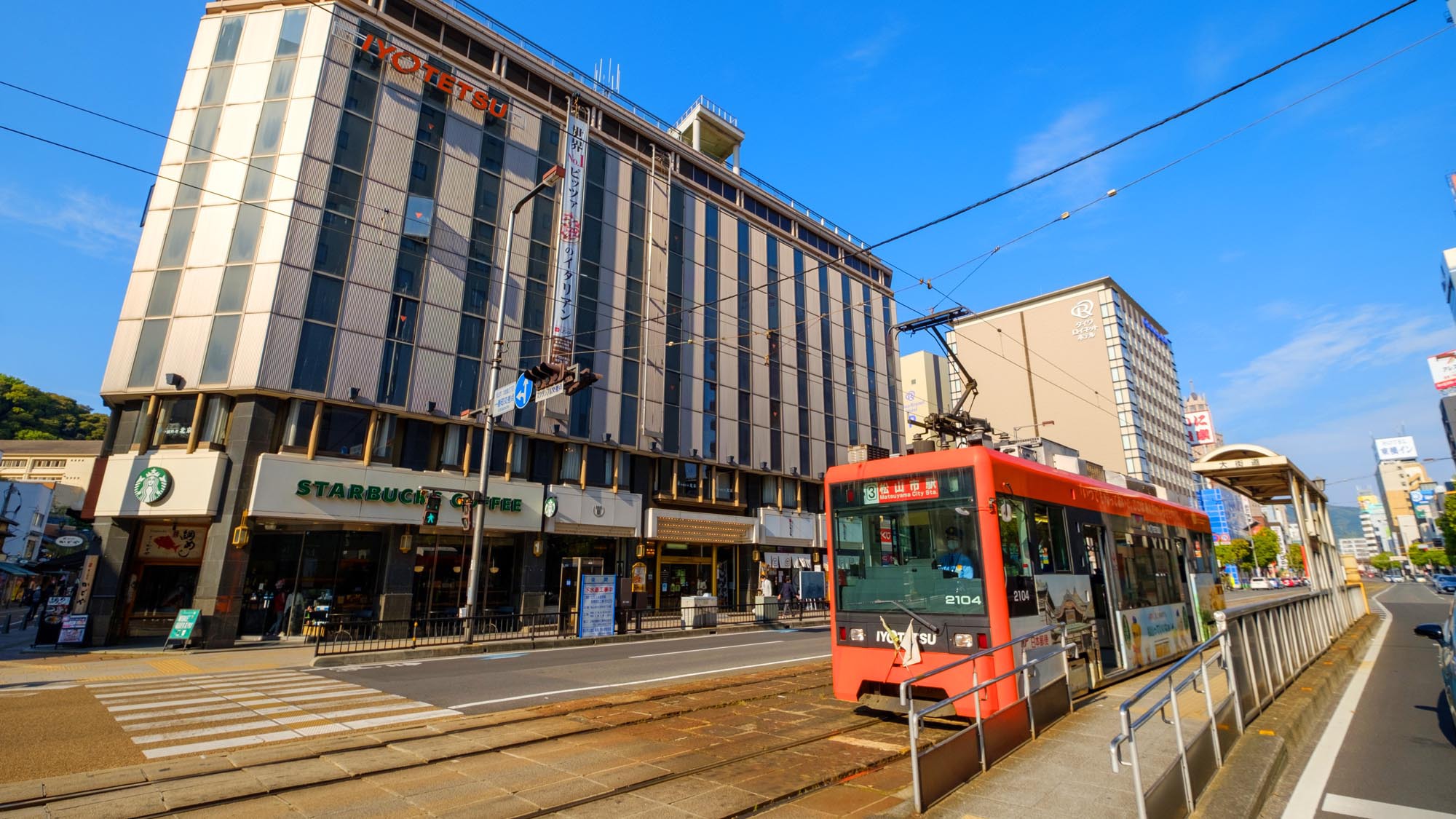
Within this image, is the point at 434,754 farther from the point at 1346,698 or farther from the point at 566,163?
the point at 566,163

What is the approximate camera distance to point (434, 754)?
21.3ft

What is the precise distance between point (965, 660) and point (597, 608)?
15729mm

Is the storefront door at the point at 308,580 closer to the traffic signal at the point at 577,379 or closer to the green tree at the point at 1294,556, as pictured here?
the traffic signal at the point at 577,379

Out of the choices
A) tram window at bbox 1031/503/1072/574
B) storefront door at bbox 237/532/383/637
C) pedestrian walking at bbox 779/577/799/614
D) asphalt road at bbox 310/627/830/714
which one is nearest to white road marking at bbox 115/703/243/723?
asphalt road at bbox 310/627/830/714

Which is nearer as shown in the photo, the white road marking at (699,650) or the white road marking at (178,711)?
the white road marking at (178,711)

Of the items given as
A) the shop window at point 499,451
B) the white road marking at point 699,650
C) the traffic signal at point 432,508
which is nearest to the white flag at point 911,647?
the white road marking at point 699,650

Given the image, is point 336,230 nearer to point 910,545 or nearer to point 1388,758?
point 910,545

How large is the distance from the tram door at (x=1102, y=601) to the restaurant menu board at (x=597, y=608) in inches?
556

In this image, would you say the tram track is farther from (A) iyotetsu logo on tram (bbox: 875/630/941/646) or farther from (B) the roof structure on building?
(B) the roof structure on building

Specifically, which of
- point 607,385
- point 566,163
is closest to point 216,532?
point 607,385

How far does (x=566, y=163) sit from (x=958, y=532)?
2630 cm

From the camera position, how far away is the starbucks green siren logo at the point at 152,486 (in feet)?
61.9

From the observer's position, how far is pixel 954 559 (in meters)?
Answer: 7.43

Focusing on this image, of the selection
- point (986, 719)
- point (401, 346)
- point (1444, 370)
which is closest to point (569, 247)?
point (401, 346)
